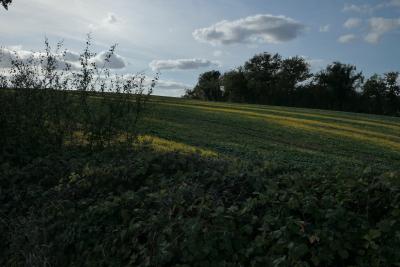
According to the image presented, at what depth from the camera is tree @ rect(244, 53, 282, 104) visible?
94.6 meters

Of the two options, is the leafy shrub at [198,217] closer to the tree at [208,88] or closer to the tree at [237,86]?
the tree at [237,86]

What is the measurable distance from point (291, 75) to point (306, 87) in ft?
19.8

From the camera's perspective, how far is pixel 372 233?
185 inches

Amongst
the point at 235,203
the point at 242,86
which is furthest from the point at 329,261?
the point at 242,86

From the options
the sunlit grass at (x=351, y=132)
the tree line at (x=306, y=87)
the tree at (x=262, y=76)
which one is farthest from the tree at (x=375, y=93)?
the sunlit grass at (x=351, y=132)

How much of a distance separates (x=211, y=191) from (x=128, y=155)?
10.9ft

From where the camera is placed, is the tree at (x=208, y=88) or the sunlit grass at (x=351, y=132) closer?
the sunlit grass at (x=351, y=132)

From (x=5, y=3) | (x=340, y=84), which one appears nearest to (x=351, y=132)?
(x=5, y=3)

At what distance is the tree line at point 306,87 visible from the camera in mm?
90000

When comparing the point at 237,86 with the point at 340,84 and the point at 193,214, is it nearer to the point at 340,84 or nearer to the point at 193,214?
the point at 340,84

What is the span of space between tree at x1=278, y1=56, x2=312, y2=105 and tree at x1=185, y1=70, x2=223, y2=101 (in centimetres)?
1657

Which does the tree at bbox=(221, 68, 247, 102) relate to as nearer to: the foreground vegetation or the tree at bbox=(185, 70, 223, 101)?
the tree at bbox=(185, 70, 223, 101)

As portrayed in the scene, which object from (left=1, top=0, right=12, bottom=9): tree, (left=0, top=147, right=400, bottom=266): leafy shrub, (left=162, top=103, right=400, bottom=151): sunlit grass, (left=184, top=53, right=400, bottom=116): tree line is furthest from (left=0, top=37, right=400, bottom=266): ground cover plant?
(left=184, top=53, right=400, bottom=116): tree line

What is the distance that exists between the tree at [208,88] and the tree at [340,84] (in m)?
25.5
